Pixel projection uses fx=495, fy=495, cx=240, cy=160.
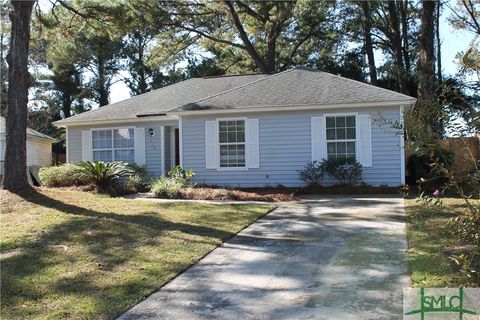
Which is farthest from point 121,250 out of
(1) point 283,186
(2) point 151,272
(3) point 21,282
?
(1) point 283,186

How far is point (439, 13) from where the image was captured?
100 feet

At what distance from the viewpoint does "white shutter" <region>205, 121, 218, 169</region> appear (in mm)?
15734

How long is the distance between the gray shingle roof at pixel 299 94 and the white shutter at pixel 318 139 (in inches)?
25.8

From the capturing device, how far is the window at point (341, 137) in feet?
48.0

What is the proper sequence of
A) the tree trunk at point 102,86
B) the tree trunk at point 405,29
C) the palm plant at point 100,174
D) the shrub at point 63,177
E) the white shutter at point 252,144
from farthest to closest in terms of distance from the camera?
the tree trunk at point 102,86 → the tree trunk at point 405,29 → the white shutter at point 252,144 → the shrub at point 63,177 → the palm plant at point 100,174

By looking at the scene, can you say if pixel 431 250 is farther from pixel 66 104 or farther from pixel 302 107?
pixel 66 104

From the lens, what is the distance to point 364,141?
1447 cm

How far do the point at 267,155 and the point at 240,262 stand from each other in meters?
9.05

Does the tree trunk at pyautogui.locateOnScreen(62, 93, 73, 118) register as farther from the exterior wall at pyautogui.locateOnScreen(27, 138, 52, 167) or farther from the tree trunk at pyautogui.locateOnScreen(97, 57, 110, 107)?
the exterior wall at pyautogui.locateOnScreen(27, 138, 52, 167)

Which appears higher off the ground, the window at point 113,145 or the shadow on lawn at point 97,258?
the window at point 113,145

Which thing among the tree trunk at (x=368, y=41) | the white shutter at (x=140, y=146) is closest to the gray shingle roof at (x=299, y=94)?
the white shutter at (x=140, y=146)

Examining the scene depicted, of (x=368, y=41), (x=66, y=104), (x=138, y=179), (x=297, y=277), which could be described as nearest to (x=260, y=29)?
(x=368, y=41)

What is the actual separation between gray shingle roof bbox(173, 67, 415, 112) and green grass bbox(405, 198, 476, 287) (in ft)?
18.6

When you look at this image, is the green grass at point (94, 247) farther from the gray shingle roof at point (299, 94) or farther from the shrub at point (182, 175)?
the gray shingle roof at point (299, 94)
